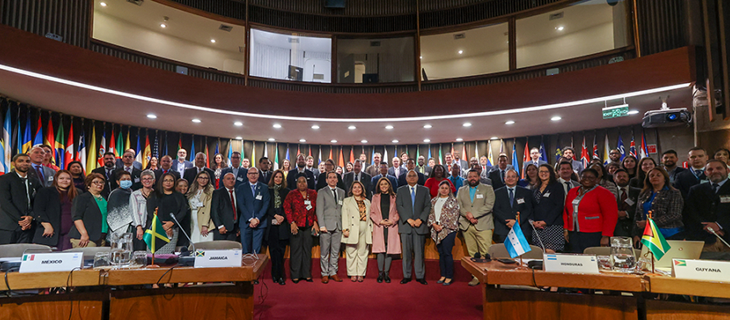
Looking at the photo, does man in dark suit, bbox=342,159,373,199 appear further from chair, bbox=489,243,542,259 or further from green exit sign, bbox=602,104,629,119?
green exit sign, bbox=602,104,629,119

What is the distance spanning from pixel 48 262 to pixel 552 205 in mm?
4378

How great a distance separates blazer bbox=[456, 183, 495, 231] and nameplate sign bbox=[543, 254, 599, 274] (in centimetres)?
241

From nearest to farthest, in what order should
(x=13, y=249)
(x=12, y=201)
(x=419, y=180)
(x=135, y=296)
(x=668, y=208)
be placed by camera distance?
(x=135, y=296)
(x=13, y=249)
(x=668, y=208)
(x=12, y=201)
(x=419, y=180)

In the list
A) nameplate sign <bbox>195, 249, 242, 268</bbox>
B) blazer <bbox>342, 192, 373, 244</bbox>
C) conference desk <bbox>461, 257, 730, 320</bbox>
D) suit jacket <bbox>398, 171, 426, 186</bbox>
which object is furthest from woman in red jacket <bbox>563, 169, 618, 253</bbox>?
nameplate sign <bbox>195, 249, 242, 268</bbox>

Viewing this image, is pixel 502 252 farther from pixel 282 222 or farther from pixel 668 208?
pixel 282 222

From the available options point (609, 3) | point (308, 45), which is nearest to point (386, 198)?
point (308, 45)

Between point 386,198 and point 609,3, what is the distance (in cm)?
591

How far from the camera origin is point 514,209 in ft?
15.4

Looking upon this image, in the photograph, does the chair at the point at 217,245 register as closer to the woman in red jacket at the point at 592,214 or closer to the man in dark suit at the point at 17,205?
the man in dark suit at the point at 17,205

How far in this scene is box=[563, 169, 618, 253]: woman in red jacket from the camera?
3.79 m

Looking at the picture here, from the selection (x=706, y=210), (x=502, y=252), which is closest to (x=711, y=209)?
(x=706, y=210)

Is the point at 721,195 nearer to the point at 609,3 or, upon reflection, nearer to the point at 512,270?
the point at 512,270

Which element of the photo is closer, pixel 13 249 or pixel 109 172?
pixel 13 249

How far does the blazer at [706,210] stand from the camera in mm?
3586
